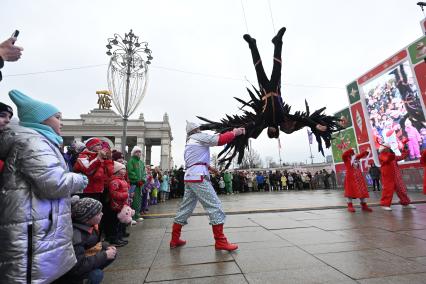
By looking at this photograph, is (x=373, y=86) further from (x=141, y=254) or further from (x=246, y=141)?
(x=141, y=254)

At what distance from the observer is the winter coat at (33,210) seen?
1.50m

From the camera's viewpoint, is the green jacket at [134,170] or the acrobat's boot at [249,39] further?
the green jacket at [134,170]

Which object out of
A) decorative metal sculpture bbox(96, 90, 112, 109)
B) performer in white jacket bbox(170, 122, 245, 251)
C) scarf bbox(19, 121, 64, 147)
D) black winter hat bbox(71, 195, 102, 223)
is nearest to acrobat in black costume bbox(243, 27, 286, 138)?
performer in white jacket bbox(170, 122, 245, 251)

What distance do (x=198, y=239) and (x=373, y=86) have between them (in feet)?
53.6

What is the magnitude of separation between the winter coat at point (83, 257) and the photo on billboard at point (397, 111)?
14148mm

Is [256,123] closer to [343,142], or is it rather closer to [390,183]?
[390,183]

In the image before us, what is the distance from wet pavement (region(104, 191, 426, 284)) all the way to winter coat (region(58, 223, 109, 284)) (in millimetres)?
664

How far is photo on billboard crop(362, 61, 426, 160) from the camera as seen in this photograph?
514 inches

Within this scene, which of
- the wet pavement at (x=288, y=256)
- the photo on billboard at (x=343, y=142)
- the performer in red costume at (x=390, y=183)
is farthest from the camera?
the photo on billboard at (x=343, y=142)

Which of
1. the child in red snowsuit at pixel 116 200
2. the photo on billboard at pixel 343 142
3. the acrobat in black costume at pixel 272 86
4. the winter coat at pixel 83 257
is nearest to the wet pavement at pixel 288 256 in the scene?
the child in red snowsuit at pixel 116 200

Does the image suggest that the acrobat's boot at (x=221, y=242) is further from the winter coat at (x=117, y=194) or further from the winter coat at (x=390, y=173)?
the winter coat at (x=390, y=173)

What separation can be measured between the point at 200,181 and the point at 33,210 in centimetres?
225

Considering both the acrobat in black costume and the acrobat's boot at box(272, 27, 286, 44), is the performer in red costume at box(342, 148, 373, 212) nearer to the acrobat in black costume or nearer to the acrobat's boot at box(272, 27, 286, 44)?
the acrobat in black costume

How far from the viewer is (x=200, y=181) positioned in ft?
11.9
